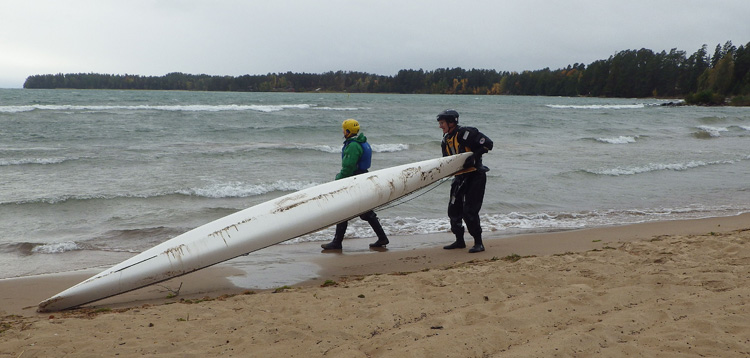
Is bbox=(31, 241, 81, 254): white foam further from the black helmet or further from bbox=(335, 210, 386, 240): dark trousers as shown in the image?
the black helmet

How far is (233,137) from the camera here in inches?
864

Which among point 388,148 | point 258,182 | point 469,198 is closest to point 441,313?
point 469,198

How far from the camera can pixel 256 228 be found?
5.20 m

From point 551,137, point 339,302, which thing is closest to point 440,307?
point 339,302

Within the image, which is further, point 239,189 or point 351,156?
point 239,189

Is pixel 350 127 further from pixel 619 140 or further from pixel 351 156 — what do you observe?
pixel 619 140

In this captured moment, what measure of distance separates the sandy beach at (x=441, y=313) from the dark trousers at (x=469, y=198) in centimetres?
79

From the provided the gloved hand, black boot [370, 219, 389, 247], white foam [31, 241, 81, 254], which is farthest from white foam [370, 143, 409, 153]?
white foam [31, 241, 81, 254]

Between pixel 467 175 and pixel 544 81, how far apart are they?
127687 mm

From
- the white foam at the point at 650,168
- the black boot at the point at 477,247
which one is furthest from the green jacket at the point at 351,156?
the white foam at the point at 650,168

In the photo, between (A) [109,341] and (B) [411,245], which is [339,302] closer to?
(A) [109,341]

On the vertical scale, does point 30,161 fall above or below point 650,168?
above

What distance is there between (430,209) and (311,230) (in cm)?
403

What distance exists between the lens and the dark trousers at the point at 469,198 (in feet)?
20.5
